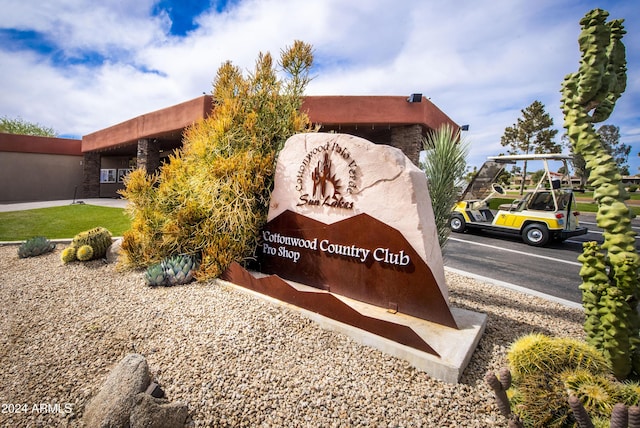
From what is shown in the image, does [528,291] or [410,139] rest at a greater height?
[410,139]

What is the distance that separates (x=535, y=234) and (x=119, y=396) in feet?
34.8

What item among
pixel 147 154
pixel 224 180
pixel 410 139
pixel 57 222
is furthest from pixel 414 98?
pixel 57 222

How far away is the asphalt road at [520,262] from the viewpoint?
18.4 ft

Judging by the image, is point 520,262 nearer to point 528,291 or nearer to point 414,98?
point 528,291

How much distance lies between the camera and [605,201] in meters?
2.25

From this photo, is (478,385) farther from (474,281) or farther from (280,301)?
(474,281)

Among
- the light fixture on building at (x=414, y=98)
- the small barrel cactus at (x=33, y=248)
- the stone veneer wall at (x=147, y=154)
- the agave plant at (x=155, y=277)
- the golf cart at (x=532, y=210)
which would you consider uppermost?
the light fixture on building at (x=414, y=98)

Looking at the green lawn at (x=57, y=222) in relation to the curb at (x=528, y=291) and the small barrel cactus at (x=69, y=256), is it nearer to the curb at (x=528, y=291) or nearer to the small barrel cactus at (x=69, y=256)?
the small barrel cactus at (x=69, y=256)

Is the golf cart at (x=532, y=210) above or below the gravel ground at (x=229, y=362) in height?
above

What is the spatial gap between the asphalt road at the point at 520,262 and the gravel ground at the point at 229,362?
1813 millimetres

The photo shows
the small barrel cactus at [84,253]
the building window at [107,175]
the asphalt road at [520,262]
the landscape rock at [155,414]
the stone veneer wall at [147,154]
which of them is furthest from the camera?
the building window at [107,175]

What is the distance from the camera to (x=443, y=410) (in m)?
2.08

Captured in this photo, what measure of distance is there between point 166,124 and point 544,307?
531 inches

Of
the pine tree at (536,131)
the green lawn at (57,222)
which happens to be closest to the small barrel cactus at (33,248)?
the green lawn at (57,222)
